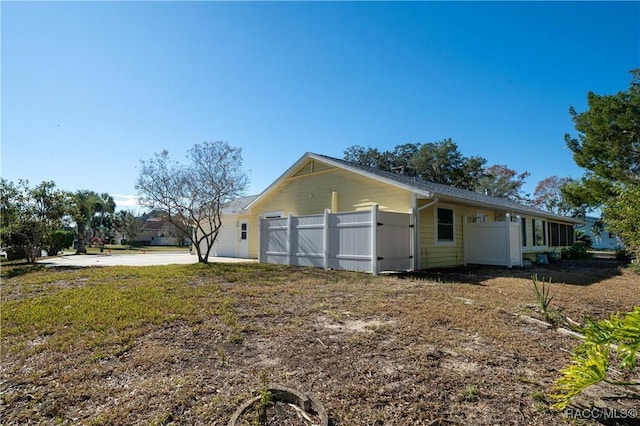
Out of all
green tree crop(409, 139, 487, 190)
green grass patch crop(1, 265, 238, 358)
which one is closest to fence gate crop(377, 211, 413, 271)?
green grass patch crop(1, 265, 238, 358)

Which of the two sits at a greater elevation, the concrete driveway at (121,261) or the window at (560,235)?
the window at (560,235)

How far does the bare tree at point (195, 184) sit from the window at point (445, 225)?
8.26 meters

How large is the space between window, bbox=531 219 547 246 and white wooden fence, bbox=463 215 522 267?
5046mm

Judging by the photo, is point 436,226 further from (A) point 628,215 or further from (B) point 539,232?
(B) point 539,232

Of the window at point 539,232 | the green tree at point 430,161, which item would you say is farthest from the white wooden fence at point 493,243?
the green tree at point 430,161

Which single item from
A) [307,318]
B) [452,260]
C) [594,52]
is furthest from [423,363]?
[594,52]

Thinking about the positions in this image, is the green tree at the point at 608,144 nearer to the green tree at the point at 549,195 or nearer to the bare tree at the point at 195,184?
the bare tree at the point at 195,184

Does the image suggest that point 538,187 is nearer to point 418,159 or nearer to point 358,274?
point 418,159

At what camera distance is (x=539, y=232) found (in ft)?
55.8

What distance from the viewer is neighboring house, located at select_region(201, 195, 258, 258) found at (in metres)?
17.4

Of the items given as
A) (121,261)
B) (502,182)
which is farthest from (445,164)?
(121,261)

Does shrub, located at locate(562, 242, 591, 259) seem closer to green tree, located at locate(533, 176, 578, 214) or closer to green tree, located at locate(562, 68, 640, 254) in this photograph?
green tree, located at locate(562, 68, 640, 254)

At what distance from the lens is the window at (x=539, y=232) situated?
16.5m

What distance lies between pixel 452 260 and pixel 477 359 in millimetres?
9797
